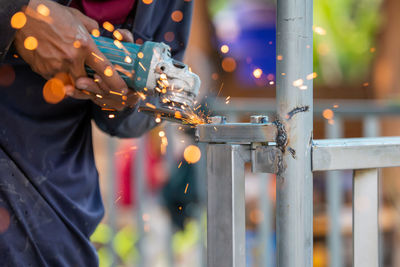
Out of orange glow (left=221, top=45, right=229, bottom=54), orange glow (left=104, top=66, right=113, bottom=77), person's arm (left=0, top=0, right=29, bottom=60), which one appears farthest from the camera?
orange glow (left=221, top=45, right=229, bottom=54)

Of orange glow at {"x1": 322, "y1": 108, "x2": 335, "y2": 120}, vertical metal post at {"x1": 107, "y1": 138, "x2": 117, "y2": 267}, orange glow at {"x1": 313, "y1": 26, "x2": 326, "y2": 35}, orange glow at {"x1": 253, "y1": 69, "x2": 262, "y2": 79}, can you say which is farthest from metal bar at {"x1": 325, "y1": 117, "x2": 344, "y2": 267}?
orange glow at {"x1": 313, "y1": 26, "x2": 326, "y2": 35}

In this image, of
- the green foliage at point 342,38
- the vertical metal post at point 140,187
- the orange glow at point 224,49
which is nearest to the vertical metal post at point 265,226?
the vertical metal post at point 140,187

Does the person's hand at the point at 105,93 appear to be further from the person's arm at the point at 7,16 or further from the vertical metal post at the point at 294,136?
the vertical metal post at the point at 294,136

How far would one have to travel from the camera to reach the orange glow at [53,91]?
3.27 ft

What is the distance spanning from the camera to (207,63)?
15.9ft

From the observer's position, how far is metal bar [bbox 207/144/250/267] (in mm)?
734

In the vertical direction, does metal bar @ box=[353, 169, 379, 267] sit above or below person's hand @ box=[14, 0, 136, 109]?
below

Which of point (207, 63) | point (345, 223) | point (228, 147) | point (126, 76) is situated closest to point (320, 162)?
point (228, 147)

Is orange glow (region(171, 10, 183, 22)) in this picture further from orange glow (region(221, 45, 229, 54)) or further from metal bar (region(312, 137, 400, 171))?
orange glow (region(221, 45, 229, 54))

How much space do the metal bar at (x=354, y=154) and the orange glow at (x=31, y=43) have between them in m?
0.57

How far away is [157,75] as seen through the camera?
3.23 ft

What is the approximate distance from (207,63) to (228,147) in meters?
4.19

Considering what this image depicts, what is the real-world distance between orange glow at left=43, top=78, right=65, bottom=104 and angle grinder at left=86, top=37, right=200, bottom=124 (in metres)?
0.08

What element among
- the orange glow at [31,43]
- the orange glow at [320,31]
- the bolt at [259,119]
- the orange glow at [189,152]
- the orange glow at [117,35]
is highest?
the orange glow at [320,31]
